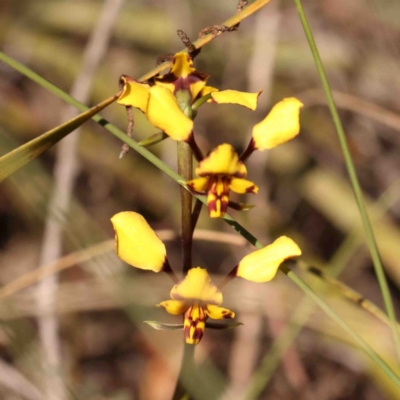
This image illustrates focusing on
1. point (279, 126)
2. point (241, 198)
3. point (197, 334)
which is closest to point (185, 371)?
point (197, 334)

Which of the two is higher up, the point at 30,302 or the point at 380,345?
the point at 30,302

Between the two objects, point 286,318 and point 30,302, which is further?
point 286,318

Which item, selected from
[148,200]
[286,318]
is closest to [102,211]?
[148,200]

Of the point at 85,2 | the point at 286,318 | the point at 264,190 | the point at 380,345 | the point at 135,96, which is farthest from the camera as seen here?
the point at 85,2

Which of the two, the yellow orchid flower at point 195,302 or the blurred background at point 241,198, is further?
the blurred background at point 241,198

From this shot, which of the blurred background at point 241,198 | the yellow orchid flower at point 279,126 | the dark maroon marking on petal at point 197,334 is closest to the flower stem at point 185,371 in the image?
the dark maroon marking on petal at point 197,334

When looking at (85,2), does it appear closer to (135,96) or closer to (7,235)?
(7,235)

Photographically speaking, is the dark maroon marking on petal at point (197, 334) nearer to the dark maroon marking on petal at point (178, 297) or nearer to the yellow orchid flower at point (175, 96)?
the dark maroon marking on petal at point (178, 297)
